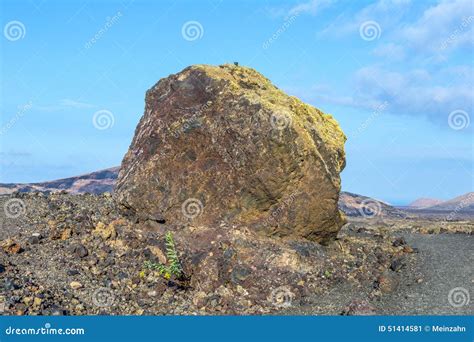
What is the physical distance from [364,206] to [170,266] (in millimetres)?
49860

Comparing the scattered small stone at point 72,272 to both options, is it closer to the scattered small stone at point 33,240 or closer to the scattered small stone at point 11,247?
the scattered small stone at point 11,247

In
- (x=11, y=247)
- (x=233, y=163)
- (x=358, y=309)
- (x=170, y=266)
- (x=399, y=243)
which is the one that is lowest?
(x=358, y=309)

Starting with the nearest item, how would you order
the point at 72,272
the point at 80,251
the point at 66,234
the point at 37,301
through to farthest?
the point at 37,301 < the point at 72,272 < the point at 80,251 < the point at 66,234

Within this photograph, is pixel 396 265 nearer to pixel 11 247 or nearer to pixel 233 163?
pixel 233 163

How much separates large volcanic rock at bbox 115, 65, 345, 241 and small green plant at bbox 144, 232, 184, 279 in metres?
1.26

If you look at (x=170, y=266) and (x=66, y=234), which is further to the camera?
(x=66, y=234)

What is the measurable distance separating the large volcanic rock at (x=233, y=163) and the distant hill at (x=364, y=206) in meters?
43.1

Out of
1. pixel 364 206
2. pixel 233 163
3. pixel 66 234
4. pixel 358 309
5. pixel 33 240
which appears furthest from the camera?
pixel 364 206

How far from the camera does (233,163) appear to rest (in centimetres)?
1619

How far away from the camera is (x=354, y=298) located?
14461mm

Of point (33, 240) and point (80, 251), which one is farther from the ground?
point (33, 240)

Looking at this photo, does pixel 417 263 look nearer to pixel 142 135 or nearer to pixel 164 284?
A: pixel 164 284

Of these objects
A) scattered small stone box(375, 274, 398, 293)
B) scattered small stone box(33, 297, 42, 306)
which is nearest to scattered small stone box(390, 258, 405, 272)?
scattered small stone box(375, 274, 398, 293)

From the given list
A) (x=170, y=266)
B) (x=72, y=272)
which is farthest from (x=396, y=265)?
(x=72, y=272)
